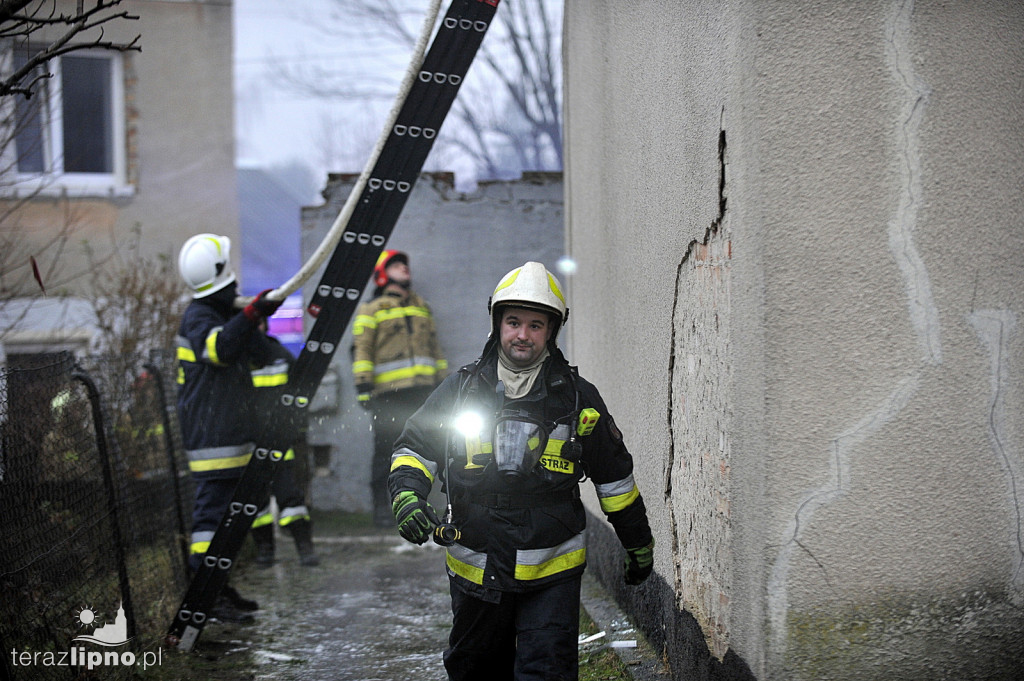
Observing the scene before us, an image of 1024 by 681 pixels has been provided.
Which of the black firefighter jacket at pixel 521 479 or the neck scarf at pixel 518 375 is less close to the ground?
the neck scarf at pixel 518 375

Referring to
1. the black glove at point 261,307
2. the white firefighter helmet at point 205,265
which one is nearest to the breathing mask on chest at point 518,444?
the black glove at point 261,307

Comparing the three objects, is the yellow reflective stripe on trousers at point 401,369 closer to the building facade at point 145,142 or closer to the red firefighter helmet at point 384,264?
the red firefighter helmet at point 384,264

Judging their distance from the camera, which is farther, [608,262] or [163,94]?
[163,94]

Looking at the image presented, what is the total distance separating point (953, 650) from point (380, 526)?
18.3 ft

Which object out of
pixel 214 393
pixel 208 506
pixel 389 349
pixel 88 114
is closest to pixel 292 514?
pixel 208 506

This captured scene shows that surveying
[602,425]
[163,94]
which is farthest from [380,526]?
[163,94]

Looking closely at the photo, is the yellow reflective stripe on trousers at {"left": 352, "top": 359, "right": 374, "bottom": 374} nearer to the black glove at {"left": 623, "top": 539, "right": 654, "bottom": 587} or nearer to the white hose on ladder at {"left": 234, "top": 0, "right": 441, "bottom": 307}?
the white hose on ladder at {"left": 234, "top": 0, "right": 441, "bottom": 307}

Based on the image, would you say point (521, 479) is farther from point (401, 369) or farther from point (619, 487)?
point (401, 369)

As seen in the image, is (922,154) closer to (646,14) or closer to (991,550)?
(991,550)

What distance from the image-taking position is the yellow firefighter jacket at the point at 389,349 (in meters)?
7.45

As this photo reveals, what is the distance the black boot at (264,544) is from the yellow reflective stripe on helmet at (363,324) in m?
1.92

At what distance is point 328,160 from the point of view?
29.4 m

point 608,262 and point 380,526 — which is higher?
point 608,262

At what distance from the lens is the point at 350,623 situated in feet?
16.5
